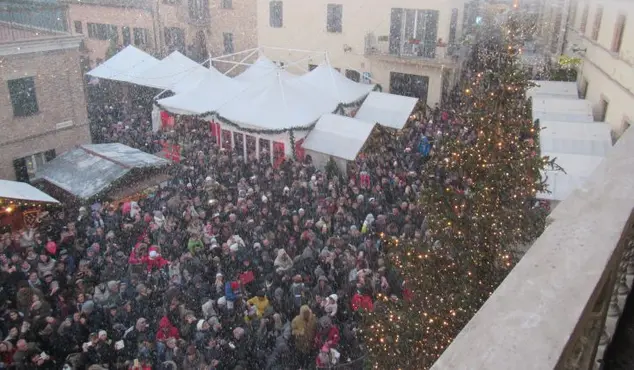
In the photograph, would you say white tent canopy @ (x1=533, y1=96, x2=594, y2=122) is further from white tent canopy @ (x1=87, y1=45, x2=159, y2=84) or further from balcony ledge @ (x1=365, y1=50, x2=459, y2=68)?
white tent canopy @ (x1=87, y1=45, x2=159, y2=84)

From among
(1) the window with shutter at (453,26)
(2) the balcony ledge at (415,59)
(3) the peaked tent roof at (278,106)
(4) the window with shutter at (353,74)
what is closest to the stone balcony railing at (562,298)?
(3) the peaked tent roof at (278,106)

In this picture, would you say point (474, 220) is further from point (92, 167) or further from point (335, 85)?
point (335, 85)

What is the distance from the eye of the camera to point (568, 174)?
379 inches

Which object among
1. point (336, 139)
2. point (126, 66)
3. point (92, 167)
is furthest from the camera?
point (126, 66)

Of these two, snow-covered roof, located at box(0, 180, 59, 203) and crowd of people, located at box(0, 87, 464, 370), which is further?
snow-covered roof, located at box(0, 180, 59, 203)

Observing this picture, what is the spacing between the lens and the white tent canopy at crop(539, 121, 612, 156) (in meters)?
10.6

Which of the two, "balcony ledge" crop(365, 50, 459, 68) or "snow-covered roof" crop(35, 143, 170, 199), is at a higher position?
"balcony ledge" crop(365, 50, 459, 68)

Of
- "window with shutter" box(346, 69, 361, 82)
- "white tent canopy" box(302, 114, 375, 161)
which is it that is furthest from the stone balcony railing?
"window with shutter" box(346, 69, 361, 82)

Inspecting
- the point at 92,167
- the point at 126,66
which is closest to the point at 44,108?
the point at 92,167

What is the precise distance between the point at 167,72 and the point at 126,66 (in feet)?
7.76

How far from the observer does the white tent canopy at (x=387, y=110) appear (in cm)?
1530

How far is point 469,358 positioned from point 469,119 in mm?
3341

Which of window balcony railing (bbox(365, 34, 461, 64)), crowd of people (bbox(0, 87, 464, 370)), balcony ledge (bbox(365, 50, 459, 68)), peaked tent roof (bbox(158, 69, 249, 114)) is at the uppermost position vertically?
window balcony railing (bbox(365, 34, 461, 64))

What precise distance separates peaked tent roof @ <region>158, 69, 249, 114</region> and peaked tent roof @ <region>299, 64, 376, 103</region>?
2.18 meters
